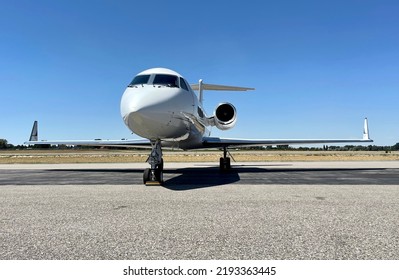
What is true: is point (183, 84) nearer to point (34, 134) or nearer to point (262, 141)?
point (262, 141)

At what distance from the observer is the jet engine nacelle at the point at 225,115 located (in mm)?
15672

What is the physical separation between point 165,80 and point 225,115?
19.9 ft

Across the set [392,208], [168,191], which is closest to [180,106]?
[168,191]

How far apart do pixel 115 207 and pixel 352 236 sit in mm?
4310

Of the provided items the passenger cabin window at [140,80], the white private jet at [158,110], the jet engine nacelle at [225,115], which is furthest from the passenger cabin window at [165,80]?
the jet engine nacelle at [225,115]

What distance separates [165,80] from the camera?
33.9 ft

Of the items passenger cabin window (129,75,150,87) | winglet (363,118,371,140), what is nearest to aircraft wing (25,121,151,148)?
passenger cabin window (129,75,150,87)

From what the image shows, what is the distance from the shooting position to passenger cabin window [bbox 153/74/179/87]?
1011 cm

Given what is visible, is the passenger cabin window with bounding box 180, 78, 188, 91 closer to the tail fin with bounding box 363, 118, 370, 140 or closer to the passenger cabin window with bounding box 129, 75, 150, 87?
the passenger cabin window with bounding box 129, 75, 150, 87

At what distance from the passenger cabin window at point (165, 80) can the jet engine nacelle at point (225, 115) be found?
5.46m

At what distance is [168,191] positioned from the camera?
8797 millimetres

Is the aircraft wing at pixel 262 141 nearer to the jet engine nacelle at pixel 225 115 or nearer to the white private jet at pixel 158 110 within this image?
the jet engine nacelle at pixel 225 115
